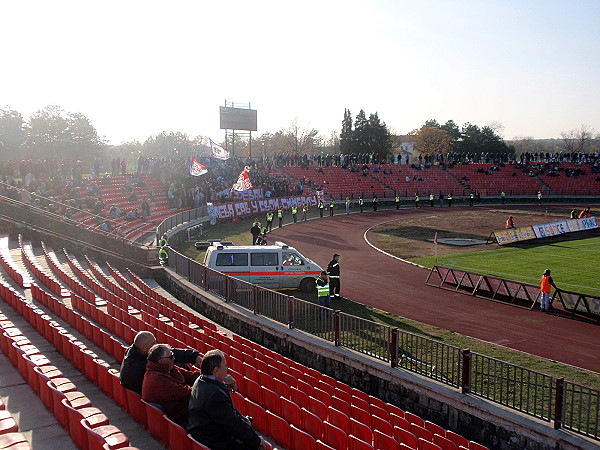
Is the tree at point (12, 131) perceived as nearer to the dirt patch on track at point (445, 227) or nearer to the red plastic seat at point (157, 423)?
the dirt patch on track at point (445, 227)

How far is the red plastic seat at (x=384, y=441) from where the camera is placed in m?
7.27

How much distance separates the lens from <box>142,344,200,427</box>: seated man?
6.70 m

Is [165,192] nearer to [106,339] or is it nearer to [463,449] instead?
[106,339]

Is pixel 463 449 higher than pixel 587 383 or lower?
higher

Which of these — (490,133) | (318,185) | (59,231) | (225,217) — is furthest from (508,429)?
(490,133)

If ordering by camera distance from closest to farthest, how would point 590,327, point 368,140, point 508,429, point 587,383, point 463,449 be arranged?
point 463,449 → point 508,429 → point 587,383 → point 590,327 → point 368,140

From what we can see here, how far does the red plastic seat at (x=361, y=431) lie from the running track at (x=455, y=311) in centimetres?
821

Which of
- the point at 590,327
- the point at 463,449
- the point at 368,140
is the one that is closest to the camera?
the point at 463,449

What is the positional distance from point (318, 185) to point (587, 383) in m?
48.1

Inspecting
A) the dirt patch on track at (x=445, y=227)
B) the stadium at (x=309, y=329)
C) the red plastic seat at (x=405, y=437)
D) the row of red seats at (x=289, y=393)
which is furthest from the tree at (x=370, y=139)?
the red plastic seat at (x=405, y=437)

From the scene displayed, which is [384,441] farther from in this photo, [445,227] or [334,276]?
[445,227]

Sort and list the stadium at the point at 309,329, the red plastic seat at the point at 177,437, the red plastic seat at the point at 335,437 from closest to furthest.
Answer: the red plastic seat at the point at 177,437, the red plastic seat at the point at 335,437, the stadium at the point at 309,329

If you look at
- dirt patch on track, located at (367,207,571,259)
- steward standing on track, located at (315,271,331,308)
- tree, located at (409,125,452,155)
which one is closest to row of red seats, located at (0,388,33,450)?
steward standing on track, located at (315,271,331,308)

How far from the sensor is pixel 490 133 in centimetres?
10631
